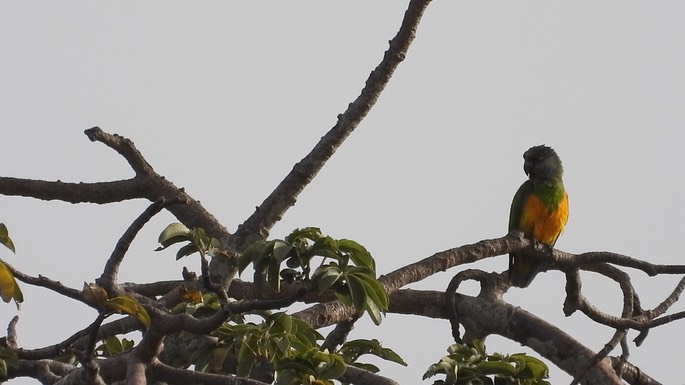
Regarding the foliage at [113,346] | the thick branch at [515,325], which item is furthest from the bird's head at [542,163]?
the foliage at [113,346]

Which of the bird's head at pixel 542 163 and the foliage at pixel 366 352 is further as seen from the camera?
the bird's head at pixel 542 163

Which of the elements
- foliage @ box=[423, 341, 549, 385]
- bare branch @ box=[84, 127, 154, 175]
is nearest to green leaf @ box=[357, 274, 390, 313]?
foliage @ box=[423, 341, 549, 385]

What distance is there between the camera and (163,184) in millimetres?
5316

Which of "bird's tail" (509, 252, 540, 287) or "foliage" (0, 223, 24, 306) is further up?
"bird's tail" (509, 252, 540, 287)

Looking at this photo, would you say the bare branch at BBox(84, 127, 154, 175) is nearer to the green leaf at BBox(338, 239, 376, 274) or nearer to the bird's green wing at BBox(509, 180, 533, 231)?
the green leaf at BBox(338, 239, 376, 274)

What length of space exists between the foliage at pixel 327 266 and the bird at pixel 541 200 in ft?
12.3

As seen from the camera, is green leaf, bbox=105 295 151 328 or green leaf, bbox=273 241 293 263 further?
green leaf, bbox=273 241 293 263

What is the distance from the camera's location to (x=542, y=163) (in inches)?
318

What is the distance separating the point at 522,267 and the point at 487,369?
3.11 metres

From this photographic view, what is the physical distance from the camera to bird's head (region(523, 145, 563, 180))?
7945 millimetres

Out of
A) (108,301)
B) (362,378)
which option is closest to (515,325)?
(362,378)

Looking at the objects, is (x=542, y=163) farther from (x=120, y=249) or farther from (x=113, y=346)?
(x=120, y=249)

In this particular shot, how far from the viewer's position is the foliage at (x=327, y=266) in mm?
2932

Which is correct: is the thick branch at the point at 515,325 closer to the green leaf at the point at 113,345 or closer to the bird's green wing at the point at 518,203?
the green leaf at the point at 113,345
